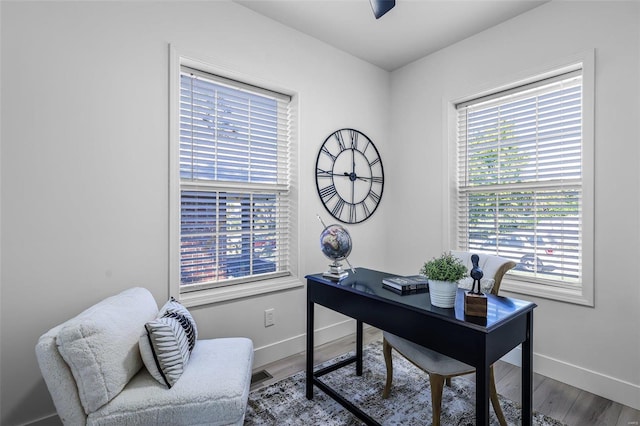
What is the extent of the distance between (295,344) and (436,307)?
1612 millimetres

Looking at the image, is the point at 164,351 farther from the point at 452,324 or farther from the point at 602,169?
the point at 602,169

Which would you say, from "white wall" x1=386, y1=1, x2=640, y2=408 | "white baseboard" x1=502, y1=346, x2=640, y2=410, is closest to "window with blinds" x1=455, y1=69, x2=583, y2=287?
"white wall" x1=386, y1=1, x2=640, y2=408

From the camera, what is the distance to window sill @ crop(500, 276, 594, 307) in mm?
2201

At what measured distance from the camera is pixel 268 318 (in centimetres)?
256

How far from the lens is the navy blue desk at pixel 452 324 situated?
4.07 feet

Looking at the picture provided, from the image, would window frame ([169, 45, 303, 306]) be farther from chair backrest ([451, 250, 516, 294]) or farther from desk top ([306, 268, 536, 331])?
chair backrest ([451, 250, 516, 294])

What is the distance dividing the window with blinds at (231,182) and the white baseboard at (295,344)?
0.56 meters

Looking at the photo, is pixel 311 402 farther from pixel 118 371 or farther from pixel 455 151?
pixel 455 151

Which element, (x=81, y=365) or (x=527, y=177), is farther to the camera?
(x=527, y=177)

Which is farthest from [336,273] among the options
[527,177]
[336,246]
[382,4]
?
[527,177]

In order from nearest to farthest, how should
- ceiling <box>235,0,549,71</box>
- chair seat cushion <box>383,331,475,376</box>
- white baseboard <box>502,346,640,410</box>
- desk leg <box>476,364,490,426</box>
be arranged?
desk leg <box>476,364,490,426</box> → chair seat cushion <box>383,331,475,376</box> → white baseboard <box>502,346,640,410</box> → ceiling <box>235,0,549,71</box>

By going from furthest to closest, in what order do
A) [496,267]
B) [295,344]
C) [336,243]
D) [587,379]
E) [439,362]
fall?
[295,344] → [587,379] → [336,243] → [496,267] → [439,362]

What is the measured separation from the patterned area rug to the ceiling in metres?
2.74

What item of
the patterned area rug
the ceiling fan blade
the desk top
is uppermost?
the ceiling fan blade
